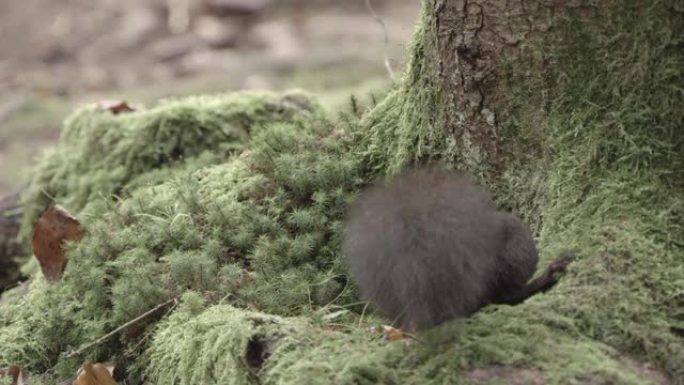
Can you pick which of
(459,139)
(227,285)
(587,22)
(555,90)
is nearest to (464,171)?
(459,139)

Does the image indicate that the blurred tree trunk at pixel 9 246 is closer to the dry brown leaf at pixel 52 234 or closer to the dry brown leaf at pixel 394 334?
the dry brown leaf at pixel 52 234

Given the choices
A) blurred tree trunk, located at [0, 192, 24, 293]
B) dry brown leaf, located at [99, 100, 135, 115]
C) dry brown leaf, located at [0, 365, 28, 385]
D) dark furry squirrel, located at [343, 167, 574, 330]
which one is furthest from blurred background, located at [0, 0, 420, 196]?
dark furry squirrel, located at [343, 167, 574, 330]

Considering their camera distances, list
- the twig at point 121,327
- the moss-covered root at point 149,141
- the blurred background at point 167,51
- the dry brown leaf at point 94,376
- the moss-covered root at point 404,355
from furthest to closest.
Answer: the blurred background at point 167,51, the moss-covered root at point 149,141, the twig at point 121,327, the dry brown leaf at point 94,376, the moss-covered root at point 404,355

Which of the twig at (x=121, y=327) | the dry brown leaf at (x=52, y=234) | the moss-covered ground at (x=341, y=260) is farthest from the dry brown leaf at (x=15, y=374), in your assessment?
the dry brown leaf at (x=52, y=234)

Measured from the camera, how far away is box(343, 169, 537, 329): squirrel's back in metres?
2.68

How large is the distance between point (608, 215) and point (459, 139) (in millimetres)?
717

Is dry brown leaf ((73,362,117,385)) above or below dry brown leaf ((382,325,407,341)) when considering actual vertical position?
below

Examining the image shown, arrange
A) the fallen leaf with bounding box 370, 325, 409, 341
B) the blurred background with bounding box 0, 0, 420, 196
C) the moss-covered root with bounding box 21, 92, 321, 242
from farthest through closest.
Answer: the blurred background with bounding box 0, 0, 420, 196
the moss-covered root with bounding box 21, 92, 321, 242
the fallen leaf with bounding box 370, 325, 409, 341

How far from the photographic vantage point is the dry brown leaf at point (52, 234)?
4.23 metres

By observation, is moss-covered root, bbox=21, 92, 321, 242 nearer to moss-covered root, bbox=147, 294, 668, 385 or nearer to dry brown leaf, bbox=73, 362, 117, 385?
dry brown leaf, bbox=73, 362, 117, 385

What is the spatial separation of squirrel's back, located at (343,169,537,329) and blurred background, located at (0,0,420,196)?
5726 mm

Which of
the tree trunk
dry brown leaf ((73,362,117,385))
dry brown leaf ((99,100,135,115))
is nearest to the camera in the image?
the tree trunk

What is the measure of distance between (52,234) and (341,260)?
55.4 inches

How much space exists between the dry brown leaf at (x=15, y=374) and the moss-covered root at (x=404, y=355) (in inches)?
37.9
